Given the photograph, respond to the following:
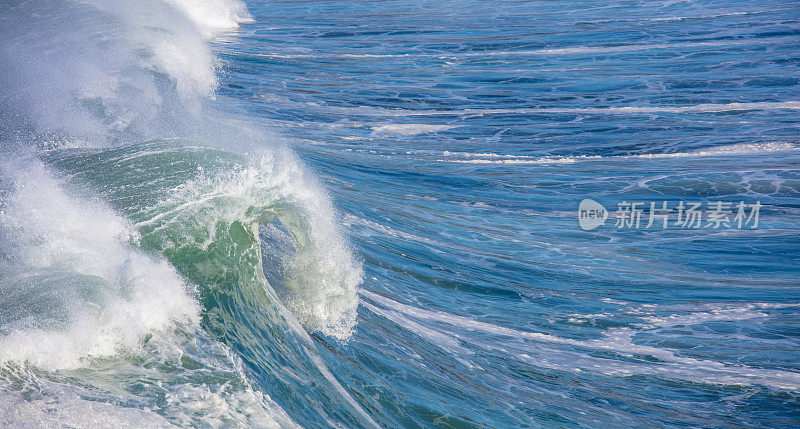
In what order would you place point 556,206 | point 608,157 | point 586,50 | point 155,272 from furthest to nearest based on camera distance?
point 586,50 → point 608,157 → point 556,206 → point 155,272

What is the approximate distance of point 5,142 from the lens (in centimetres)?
477

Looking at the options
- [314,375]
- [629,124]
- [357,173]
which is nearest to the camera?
[314,375]

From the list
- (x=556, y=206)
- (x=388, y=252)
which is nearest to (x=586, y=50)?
(x=556, y=206)

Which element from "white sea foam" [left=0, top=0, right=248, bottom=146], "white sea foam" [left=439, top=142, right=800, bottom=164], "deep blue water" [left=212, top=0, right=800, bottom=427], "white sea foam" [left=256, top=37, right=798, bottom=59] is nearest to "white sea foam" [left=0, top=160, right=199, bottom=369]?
"deep blue water" [left=212, top=0, right=800, bottom=427]

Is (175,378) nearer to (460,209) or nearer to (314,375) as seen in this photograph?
(314,375)

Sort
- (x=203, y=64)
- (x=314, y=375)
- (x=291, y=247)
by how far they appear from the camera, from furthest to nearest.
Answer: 1. (x=203, y=64)
2. (x=291, y=247)
3. (x=314, y=375)

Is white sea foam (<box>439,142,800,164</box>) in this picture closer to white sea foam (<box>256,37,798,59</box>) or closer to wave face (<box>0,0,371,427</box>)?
wave face (<box>0,0,371,427</box>)

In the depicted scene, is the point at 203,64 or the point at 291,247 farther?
the point at 203,64

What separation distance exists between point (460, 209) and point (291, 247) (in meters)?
1.75

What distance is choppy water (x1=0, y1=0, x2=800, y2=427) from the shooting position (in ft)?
10.7

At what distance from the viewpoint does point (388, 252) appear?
501 centimetres

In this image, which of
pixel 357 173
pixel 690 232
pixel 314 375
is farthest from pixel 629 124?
pixel 314 375

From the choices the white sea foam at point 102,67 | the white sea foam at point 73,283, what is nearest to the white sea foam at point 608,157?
the white sea foam at point 102,67

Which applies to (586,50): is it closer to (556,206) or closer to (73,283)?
(556,206)
